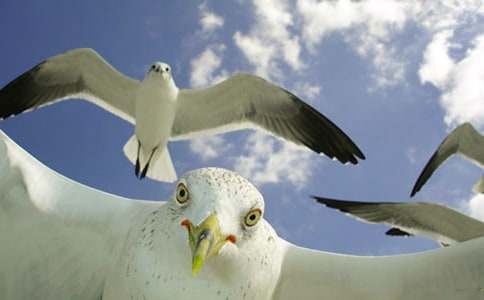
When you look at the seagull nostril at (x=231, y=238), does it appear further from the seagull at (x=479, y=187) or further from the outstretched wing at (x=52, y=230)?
the seagull at (x=479, y=187)

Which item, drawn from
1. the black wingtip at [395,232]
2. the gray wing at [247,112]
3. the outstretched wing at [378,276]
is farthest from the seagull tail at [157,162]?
the outstretched wing at [378,276]

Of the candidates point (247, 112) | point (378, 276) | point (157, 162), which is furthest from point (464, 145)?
point (378, 276)

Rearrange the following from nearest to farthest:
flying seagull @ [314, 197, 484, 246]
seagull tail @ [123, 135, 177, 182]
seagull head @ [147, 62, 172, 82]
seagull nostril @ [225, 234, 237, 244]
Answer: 1. seagull nostril @ [225, 234, 237, 244]
2. flying seagull @ [314, 197, 484, 246]
3. seagull head @ [147, 62, 172, 82]
4. seagull tail @ [123, 135, 177, 182]

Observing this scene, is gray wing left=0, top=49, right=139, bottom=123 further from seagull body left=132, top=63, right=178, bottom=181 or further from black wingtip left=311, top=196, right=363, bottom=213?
black wingtip left=311, top=196, right=363, bottom=213

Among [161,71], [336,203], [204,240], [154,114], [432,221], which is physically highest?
[161,71]

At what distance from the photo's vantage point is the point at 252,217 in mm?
1839

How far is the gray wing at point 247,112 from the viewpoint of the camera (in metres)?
7.50

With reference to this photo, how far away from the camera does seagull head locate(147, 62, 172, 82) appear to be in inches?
335

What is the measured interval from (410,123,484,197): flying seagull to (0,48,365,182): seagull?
3.50 meters

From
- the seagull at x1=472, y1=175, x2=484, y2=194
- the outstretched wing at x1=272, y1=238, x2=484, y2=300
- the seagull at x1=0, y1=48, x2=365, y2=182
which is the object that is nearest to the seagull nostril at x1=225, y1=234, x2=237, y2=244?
the outstretched wing at x1=272, y1=238, x2=484, y2=300

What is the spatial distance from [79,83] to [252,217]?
Result: 7.39 metres

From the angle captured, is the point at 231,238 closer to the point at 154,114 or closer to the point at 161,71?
the point at 154,114

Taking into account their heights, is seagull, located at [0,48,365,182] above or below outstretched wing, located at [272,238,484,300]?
above

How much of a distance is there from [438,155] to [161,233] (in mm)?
9192
